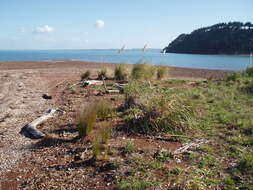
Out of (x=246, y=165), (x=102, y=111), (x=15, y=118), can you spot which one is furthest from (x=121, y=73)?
(x=246, y=165)

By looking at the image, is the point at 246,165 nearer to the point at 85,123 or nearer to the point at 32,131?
the point at 85,123

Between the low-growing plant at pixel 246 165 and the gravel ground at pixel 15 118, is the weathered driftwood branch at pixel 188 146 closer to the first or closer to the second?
the low-growing plant at pixel 246 165

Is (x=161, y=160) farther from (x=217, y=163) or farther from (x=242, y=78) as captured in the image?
(x=242, y=78)

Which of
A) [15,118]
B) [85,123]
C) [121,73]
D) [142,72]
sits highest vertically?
[142,72]

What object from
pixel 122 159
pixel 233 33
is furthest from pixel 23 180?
pixel 233 33

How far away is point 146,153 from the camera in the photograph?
4.09 m

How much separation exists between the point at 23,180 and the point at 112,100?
4078 millimetres

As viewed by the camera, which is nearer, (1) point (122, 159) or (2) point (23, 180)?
(2) point (23, 180)

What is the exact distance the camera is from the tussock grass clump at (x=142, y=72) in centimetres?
1066

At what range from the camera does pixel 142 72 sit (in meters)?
10.8

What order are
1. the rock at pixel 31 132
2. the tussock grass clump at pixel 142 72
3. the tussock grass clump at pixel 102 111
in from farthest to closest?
the tussock grass clump at pixel 142 72
the tussock grass clump at pixel 102 111
the rock at pixel 31 132

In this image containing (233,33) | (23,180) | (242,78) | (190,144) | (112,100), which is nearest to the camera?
(23,180)

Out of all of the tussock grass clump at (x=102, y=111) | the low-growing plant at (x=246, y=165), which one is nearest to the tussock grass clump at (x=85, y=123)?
the tussock grass clump at (x=102, y=111)

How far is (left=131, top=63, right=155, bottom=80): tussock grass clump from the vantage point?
10.7 meters
